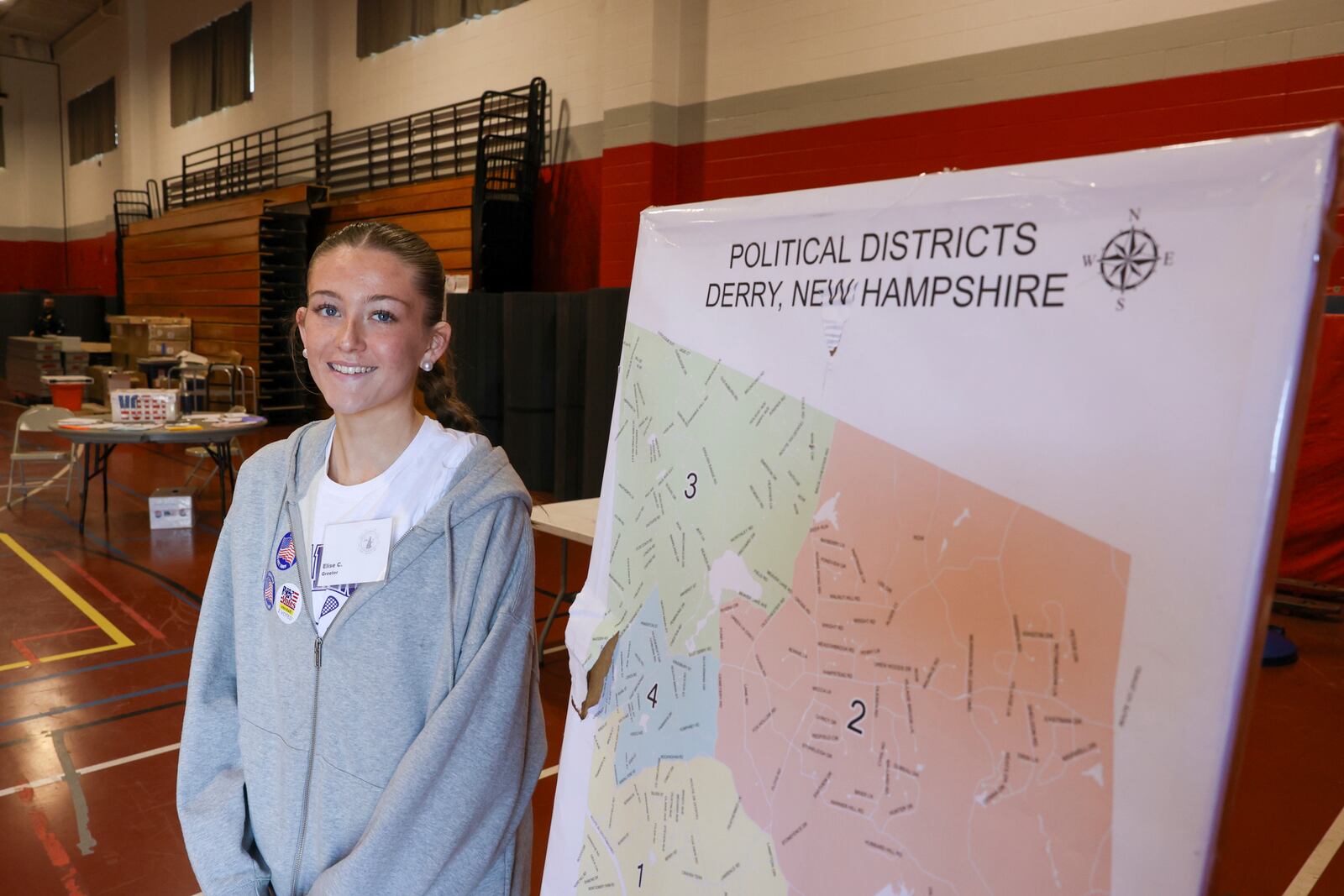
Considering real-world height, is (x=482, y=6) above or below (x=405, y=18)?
below

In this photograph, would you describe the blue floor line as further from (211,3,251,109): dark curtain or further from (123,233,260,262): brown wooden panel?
(211,3,251,109): dark curtain

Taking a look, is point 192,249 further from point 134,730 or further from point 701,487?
point 701,487

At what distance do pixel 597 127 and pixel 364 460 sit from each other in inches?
299

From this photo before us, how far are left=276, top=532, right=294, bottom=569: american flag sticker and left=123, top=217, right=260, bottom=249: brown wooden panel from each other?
1230cm

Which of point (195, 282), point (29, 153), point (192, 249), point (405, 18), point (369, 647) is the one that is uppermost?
point (405, 18)

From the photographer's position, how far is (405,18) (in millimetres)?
10391

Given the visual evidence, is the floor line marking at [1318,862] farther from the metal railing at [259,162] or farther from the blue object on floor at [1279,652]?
the metal railing at [259,162]

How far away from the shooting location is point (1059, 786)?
0.88 metres

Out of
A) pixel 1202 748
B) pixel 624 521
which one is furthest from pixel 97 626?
pixel 1202 748

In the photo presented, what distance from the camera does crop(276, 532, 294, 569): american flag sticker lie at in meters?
1.47

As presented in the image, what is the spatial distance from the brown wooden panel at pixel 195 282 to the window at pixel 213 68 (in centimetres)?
277

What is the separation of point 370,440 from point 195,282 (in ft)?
48.9

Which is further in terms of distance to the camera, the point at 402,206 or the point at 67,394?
the point at 402,206

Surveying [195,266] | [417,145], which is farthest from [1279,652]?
[195,266]
